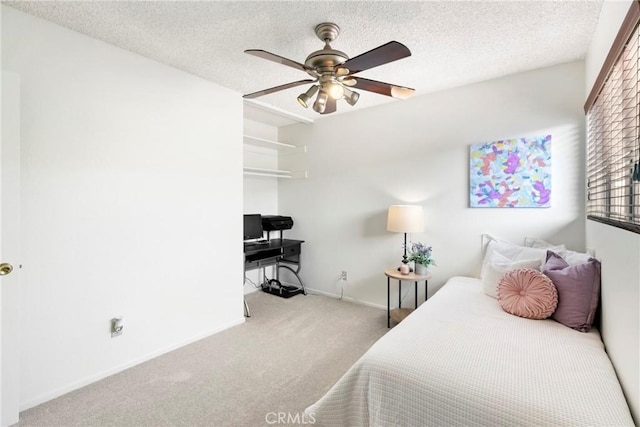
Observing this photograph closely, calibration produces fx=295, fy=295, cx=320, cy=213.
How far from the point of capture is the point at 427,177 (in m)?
3.28

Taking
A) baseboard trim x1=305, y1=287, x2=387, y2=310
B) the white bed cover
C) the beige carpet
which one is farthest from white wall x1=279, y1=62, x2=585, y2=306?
the white bed cover

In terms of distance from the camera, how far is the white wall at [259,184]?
13.9 ft

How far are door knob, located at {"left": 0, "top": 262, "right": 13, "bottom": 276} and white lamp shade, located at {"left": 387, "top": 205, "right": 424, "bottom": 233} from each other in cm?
299

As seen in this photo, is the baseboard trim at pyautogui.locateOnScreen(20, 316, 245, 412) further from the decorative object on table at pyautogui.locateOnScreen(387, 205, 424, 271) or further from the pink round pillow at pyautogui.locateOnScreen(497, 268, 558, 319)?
the pink round pillow at pyautogui.locateOnScreen(497, 268, 558, 319)

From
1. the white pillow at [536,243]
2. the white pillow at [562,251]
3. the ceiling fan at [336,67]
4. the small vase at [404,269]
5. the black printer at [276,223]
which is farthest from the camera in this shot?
the black printer at [276,223]

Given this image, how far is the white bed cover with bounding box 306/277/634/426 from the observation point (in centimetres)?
111

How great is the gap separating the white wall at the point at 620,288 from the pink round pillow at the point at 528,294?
0.82ft

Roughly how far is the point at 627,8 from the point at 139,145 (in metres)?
3.03

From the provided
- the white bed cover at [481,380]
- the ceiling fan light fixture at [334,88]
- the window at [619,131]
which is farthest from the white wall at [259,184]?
the window at [619,131]

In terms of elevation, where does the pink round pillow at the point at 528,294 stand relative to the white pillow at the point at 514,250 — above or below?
below

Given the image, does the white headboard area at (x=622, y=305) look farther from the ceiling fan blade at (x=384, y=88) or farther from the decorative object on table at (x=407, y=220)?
the decorative object on table at (x=407, y=220)

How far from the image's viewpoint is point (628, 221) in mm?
1324

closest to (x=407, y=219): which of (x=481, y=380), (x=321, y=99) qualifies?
(x=321, y=99)

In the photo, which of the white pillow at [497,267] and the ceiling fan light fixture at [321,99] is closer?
the ceiling fan light fixture at [321,99]
